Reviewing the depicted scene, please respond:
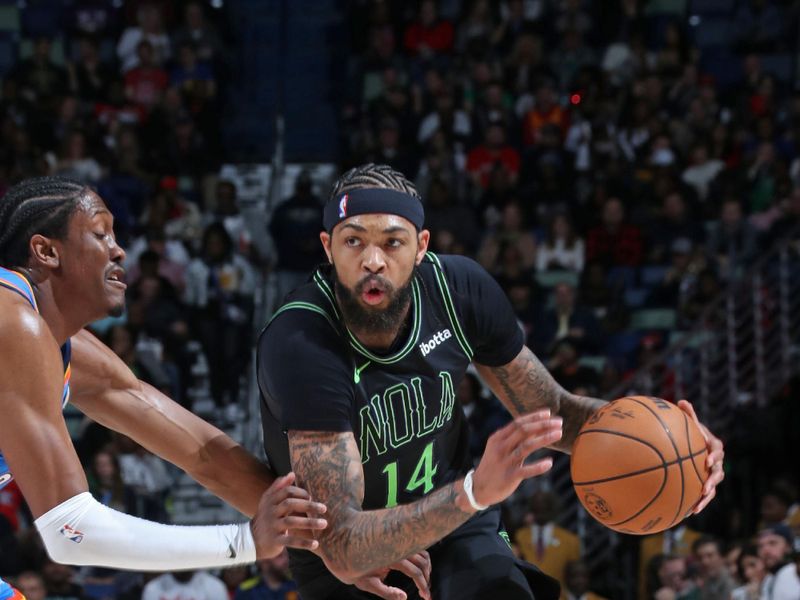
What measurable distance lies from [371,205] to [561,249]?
8346 mm

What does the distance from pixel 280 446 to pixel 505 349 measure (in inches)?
38.9

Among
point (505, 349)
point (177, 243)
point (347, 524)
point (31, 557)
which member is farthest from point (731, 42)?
point (347, 524)

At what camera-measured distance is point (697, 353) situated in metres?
11.8

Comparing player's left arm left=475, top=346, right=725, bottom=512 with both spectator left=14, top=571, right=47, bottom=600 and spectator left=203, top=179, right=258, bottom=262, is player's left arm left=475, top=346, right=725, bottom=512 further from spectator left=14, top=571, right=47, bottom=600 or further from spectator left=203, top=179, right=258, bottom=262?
spectator left=203, top=179, right=258, bottom=262

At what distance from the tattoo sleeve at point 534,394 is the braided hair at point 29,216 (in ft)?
6.23

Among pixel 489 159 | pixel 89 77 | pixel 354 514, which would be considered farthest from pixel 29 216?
pixel 89 77

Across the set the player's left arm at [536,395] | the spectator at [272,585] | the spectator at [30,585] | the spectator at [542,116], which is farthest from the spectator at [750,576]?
the spectator at [542,116]

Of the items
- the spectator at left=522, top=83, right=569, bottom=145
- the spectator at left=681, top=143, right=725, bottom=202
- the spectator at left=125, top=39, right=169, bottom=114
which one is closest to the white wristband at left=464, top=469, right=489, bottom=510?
the spectator at left=681, top=143, right=725, bottom=202

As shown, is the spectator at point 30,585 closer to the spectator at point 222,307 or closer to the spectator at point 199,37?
the spectator at point 222,307

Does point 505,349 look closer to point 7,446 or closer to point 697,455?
point 697,455

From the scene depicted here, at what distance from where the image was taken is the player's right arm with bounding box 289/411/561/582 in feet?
13.7

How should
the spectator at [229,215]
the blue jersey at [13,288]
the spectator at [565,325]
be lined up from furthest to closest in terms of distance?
the spectator at [229,215] < the spectator at [565,325] < the blue jersey at [13,288]

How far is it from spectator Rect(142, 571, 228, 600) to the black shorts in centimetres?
532

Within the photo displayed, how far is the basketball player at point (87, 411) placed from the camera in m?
3.78
